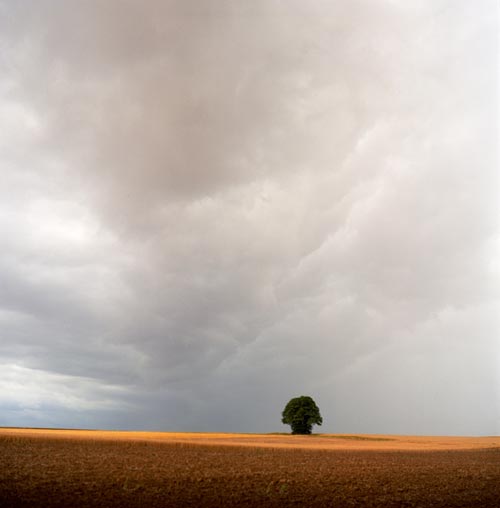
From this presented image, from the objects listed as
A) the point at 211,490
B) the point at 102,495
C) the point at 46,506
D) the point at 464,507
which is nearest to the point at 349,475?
the point at 464,507

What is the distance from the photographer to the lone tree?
344 ft

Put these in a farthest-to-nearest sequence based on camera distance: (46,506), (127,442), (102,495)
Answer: (127,442) → (102,495) → (46,506)

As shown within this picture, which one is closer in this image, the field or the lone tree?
the field

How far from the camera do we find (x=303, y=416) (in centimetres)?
10494

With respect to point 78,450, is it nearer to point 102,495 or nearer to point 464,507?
point 102,495

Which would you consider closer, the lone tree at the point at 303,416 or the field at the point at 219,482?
the field at the point at 219,482

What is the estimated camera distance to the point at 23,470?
2502 cm

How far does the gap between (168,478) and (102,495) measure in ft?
15.9

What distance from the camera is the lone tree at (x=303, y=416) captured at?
104812 mm

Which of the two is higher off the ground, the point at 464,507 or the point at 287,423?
the point at 287,423

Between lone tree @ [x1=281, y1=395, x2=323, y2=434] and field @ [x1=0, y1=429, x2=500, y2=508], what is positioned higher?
lone tree @ [x1=281, y1=395, x2=323, y2=434]

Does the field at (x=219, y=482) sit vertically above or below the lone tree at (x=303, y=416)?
below

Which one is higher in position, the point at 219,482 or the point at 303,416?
the point at 303,416

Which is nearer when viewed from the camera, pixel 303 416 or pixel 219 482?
pixel 219 482
